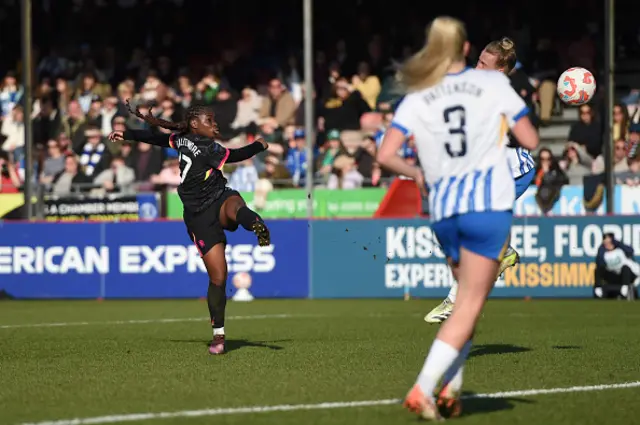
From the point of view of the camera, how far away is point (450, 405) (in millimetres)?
6918

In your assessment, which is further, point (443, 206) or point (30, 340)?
point (30, 340)

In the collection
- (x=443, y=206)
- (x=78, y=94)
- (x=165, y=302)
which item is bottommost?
(x=165, y=302)

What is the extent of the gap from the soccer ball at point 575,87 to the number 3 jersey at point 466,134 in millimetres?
4422

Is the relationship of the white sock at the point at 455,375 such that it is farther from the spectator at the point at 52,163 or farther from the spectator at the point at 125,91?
the spectator at the point at 125,91

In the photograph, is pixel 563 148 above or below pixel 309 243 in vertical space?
above

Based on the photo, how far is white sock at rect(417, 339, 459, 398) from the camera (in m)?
6.55

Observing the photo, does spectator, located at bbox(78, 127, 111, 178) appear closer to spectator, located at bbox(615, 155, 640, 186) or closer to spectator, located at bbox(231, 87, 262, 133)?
spectator, located at bbox(231, 87, 262, 133)

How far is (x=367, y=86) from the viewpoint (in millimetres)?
25016

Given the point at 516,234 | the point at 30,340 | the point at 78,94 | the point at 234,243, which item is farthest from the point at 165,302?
the point at 78,94

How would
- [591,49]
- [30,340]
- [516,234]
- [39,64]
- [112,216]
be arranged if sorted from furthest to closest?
1. [39,64]
2. [591,49]
3. [112,216]
4. [516,234]
5. [30,340]

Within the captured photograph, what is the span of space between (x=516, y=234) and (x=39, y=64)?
13.6m

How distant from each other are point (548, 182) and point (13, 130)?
10994 mm

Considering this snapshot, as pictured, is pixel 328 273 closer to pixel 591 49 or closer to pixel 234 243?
pixel 234 243

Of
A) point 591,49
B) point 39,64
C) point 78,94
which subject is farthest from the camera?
point 39,64
